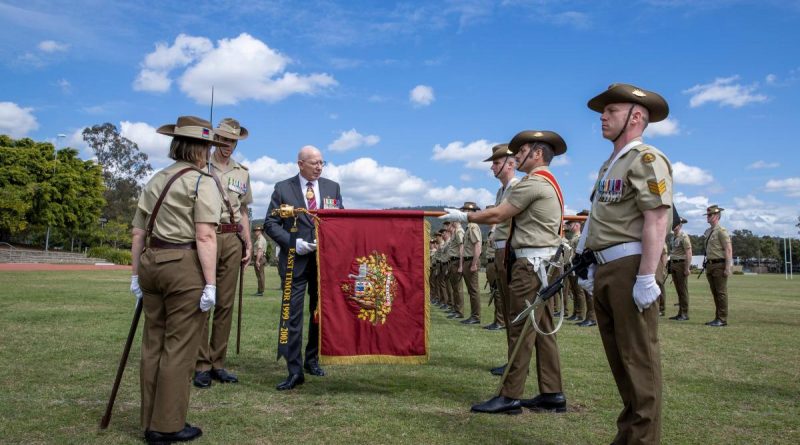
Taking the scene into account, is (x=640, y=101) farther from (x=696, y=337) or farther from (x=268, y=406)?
(x=696, y=337)

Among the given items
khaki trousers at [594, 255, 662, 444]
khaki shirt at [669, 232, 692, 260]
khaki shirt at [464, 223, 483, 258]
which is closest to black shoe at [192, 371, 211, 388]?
khaki trousers at [594, 255, 662, 444]

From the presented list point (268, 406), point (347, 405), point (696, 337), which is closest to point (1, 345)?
point (268, 406)

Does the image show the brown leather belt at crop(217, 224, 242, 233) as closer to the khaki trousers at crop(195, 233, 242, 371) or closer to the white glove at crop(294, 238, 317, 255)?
the khaki trousers at crop(195, 233, 242, 371)

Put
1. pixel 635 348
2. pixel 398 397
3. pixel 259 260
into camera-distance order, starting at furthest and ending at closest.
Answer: pixel 259 260 → pixel 398 397 → pixel 635 348

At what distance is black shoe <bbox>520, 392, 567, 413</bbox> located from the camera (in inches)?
211

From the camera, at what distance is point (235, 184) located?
698 centimetres

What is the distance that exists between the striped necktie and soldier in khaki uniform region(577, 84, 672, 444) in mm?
3327

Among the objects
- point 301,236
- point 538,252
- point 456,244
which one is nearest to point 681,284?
point 456,244

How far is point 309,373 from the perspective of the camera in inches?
267

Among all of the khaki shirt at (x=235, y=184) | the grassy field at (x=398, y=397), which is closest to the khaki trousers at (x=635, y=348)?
the grassy field at (x=398, y=397)

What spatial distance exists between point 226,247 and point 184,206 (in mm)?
2315

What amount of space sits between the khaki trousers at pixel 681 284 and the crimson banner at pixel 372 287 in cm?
1049

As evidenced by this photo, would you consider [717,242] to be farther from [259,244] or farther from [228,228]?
[259,244]

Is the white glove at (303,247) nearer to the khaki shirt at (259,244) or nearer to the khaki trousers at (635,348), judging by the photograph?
the khaki trousers at (635,348)
